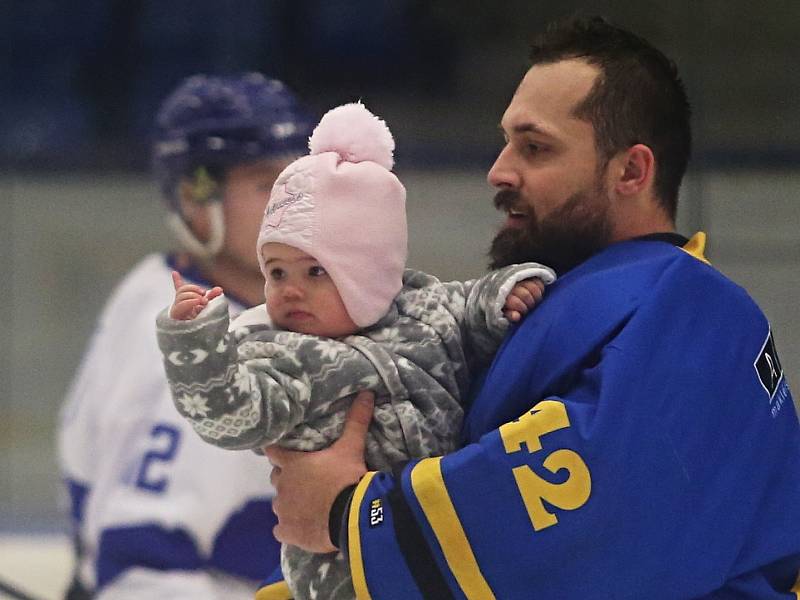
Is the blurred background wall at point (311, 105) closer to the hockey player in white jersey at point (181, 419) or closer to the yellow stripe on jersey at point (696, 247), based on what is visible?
the hockey player in white jersey at point (181, 419)

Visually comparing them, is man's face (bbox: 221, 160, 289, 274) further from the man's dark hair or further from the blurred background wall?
the man's dark hair

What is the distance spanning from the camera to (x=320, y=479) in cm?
119

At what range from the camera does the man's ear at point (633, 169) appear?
129 cm

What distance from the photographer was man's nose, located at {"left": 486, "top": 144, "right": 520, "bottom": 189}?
1293 millimetres

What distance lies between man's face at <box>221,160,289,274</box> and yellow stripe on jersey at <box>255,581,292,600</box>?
886 millimetres

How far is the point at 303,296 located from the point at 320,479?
157 millimetres

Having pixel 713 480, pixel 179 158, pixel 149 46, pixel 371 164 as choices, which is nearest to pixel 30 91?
pixel 149 46

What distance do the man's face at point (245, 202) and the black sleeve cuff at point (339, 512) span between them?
1.06 metres

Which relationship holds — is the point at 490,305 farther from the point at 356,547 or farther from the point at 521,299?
the point at 356,547

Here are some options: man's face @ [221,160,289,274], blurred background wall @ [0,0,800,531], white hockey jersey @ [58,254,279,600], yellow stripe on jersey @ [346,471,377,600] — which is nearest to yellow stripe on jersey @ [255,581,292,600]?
yellow stripe on jersey @ [346,471,377,600]

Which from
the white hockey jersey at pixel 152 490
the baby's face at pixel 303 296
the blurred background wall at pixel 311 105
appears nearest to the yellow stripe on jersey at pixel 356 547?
the baby's face at pixel 303 296

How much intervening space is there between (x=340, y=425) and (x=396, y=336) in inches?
3.6

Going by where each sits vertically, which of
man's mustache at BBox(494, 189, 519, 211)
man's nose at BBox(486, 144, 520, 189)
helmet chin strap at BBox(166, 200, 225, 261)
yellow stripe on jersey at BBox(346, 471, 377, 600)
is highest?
man's nose at BBox(486, 144, 520, 189)

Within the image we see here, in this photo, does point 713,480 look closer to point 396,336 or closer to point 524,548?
point 524,548
